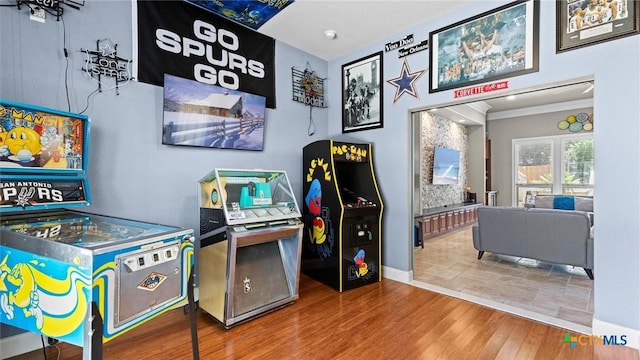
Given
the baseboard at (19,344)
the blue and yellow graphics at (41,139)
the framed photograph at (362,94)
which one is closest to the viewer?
the blue and yellow graphics at (41,139)

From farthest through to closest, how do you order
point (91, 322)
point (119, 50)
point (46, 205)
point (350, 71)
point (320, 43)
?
point (350, 71), point (320, 43), point (119, 50), point (46, 205), point (91, 322)

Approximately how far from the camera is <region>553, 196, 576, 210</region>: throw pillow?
5322 mm

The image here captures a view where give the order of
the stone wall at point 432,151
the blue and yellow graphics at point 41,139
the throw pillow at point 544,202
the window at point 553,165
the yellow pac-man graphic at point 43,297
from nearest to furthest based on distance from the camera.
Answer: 1. the yellow pac-man graphic at point 43,297
2. the blue and yellow graphics at point 41,139
3. the throw pillow at point 544,202
4. the stone wall at point 432,151
5. the window at point 553,165

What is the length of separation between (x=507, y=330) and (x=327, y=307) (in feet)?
4.98

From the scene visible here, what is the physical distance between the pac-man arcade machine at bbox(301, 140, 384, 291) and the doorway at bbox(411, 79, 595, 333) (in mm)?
576

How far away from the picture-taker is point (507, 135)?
757 cm

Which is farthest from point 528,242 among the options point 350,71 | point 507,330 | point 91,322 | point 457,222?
point 91,322

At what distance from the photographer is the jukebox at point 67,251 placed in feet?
4.05

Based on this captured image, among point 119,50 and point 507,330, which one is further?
point 119,50

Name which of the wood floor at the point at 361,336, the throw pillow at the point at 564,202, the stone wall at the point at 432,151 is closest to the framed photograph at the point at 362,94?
the wood floor at the point at 361,336

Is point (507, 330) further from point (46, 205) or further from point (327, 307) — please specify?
point (46, 205)

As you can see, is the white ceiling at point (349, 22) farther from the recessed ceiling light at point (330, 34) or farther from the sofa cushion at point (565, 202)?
the sofa cushion at point (565, 202)

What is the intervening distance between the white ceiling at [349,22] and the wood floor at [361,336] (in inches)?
81.3

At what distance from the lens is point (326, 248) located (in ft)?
10.7
